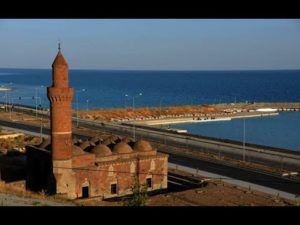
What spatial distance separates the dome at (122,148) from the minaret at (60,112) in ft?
12.1

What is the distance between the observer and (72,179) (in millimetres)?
26719

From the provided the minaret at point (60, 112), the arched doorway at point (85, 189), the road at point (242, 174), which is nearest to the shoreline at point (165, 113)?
the road at point (242, 174)

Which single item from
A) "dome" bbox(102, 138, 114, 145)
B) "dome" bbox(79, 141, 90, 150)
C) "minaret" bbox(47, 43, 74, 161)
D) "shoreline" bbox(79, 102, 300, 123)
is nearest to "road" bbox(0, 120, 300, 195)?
"dome" bbox(102, 138, 114, 145)

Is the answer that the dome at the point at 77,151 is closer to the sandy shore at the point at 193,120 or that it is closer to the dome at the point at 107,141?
the dome at the point at 107,141

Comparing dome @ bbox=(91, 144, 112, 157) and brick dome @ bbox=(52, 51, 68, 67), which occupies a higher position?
brick dome @ bbox=(52, 51, 68, 67)

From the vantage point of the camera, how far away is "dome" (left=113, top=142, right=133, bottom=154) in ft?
96.0

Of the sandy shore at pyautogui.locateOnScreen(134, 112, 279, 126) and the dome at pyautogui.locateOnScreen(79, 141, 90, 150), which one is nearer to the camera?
the dome at pyautogui.locateOnScreen(79, 141, 90, 150)

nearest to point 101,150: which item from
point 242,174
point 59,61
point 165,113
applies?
point 59,61

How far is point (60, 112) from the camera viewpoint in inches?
1041

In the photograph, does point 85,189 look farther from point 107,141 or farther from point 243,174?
point 243,174

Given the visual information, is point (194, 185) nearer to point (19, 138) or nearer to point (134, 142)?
point (134, 142)

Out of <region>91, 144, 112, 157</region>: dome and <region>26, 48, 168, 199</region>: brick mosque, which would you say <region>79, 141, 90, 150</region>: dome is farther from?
<region>91, 144, 112, 157</region>: dome

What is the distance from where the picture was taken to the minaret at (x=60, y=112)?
26.4 m
